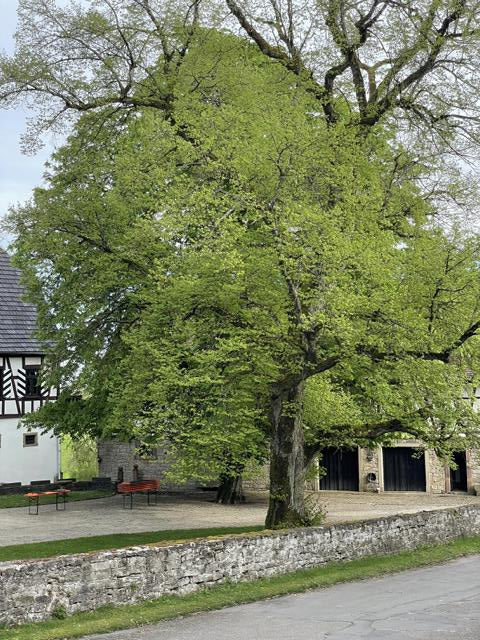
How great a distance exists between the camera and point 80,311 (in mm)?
29141

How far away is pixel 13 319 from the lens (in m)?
→ 43.8

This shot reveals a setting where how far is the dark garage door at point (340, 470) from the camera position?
40750 mm

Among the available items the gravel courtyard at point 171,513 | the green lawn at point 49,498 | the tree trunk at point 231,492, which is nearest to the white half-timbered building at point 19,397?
the green lawn at point 49,498

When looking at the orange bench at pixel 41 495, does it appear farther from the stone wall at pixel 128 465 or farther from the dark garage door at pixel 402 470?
the dark garage door at pixel 402 470

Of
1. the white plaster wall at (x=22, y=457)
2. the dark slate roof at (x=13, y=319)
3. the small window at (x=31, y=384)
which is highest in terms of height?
the dark slate roof at (x=13, y=319)

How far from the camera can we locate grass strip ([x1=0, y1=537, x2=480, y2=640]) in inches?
511

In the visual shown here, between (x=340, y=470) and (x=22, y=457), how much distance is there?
599 inches

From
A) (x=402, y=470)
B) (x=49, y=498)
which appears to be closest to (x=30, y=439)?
(x=49, y=498)

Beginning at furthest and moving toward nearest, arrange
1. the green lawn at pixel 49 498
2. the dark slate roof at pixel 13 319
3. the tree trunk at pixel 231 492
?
the dark slate roof at pixel 13 319
the tree trunk at pixel 231 492
the green lawn at pixel 49 498

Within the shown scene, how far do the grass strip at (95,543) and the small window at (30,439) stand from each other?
18.8m

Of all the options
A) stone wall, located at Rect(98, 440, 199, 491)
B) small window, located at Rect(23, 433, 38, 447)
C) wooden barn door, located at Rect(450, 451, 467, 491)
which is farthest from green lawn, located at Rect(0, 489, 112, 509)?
wooden barn door, located at Rect(450, 451, 467, 491)

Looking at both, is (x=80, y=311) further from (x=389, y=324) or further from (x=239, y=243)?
(x=389, y=324)

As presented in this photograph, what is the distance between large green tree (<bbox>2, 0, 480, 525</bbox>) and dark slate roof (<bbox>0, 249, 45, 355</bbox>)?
16083 mm

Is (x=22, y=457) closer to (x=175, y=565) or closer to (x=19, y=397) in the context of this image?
(x=19, y=397)
